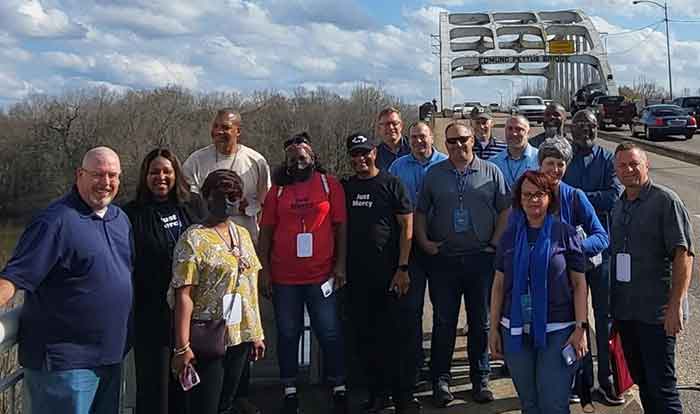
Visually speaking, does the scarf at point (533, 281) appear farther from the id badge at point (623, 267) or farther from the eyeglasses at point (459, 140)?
the eyeglasses at point (459, 140)

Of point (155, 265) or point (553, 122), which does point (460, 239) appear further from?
point (155, 265)

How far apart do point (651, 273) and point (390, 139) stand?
7.89 feet

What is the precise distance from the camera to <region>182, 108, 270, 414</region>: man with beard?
524cm

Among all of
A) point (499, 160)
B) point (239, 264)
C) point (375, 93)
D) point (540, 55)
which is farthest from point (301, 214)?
point (540, 55)

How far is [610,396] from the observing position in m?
4.95

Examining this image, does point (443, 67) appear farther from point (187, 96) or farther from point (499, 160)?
point (499, 160)

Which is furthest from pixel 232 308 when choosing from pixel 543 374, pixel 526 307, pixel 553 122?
pixel 553 122

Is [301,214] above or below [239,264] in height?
above

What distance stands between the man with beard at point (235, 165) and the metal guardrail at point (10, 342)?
6.62 ft

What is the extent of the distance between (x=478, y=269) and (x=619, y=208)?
3.40 feet

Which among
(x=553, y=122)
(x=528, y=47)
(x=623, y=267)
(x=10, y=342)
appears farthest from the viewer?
(x=528, y=47)

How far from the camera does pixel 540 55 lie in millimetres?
82688

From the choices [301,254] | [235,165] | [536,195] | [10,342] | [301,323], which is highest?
[235,165]

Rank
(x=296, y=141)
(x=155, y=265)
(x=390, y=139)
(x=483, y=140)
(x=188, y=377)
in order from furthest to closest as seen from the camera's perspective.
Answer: (x=483, y=140) < (x=390, y=139) < (x=296, y=141) < (x=155, y=265) < (x=188, y=377)
